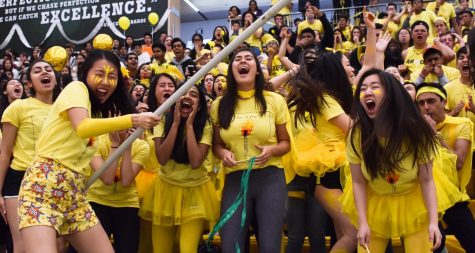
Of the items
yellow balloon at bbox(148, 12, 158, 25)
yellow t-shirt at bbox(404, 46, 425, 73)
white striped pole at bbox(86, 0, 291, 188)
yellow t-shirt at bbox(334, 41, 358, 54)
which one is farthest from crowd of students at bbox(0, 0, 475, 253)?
yellow balloon at bbox(148, 12, 158, 25)

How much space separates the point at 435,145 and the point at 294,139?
49.9 inches

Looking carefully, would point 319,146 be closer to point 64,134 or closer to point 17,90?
point 64,134

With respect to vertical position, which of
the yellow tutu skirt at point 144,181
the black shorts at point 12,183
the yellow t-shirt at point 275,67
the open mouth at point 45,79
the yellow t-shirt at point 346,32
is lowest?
the yellow tutu skirt at point 144,181

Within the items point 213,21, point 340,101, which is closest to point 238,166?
point 340,101

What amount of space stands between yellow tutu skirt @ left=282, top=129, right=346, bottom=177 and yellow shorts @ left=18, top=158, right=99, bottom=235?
1679mm

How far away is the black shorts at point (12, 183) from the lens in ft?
15.0

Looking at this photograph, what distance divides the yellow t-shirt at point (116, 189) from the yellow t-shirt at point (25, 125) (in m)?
0.52

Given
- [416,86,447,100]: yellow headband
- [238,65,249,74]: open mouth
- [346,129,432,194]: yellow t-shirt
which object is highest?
[238,65,249,74]: open mouth

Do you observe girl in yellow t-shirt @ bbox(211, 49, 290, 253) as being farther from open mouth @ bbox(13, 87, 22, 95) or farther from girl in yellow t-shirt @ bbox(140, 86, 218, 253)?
open mouth @ bbox(13, 87, 22, 95)

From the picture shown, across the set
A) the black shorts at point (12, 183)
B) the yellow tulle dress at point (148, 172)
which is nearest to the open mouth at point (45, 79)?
the black shorts at point (12, 183)

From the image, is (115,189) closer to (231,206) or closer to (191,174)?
(191,174)

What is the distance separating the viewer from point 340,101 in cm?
440

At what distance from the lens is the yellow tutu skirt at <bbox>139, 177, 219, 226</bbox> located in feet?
15.6

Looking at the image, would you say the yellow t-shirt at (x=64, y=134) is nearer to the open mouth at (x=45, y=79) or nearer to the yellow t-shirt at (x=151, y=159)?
the open mouth at (x=45, y=79)
